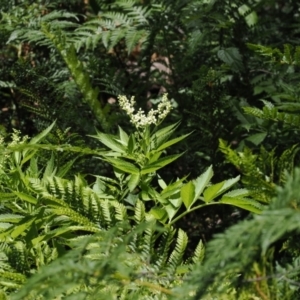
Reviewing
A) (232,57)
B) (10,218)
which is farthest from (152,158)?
(232,57)

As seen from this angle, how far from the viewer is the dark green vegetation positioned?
1.05 m

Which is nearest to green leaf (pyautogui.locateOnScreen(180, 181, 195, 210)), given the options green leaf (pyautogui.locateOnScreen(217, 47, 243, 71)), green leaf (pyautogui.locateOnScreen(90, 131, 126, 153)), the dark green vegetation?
the dark green vegetation

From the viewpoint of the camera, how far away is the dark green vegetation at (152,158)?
3.43 ft

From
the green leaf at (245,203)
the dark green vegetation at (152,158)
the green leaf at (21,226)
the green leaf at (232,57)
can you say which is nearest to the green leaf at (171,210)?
the dark green vegetation at (152,158)

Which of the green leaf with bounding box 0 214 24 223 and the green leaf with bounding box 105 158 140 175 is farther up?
the green leaf with bounding box 105 158 140 175

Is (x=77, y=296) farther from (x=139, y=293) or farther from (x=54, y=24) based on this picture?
(x=54, y=24)

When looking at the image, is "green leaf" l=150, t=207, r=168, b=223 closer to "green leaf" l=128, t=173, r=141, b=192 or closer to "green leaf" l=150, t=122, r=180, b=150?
"green leaf" l=128, t=173, r=141, b=192

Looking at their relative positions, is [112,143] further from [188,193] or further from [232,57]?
[232,57]

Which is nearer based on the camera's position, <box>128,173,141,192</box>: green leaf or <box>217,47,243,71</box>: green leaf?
<box>128,173,141,192</box>: green leaf

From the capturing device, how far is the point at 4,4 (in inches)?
125

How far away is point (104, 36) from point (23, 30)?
33cm

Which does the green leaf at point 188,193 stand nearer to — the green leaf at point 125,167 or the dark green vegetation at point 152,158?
the dark green vegetation at point 152,158

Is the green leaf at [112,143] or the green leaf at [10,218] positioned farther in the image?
the green leaf at [112,143]

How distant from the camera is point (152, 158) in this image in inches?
69.4
